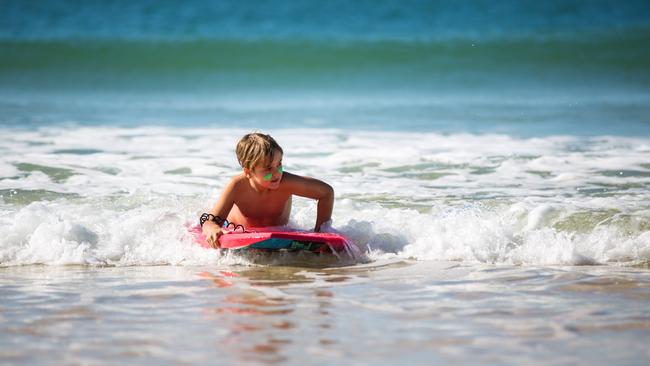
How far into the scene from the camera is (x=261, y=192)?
611cm

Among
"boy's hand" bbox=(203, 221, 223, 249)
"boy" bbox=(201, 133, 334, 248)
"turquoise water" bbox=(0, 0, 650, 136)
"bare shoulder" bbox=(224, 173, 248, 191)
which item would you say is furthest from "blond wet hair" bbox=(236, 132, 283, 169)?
"turquoise water" bbox=(0, 0, 650, 136)

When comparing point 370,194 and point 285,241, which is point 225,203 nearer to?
point 285,241

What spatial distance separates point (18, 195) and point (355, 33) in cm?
2584

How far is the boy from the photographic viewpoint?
19.1ft

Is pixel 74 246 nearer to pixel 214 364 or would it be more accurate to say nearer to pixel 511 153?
pixel 214 364

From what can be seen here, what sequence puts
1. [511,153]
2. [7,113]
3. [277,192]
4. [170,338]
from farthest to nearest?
[7,113] < [511,153] < [277,192] < [170,338]

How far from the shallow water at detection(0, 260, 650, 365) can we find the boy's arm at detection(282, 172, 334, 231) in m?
0.62

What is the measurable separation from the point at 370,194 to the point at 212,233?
263 centimetres

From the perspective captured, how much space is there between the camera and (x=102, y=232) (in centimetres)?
657

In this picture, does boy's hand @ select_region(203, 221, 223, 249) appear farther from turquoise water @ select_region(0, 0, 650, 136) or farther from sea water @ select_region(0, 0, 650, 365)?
turquoise water @ select_region(0, 0, 650, 136)

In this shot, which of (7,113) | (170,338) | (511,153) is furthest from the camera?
→ (7,113)

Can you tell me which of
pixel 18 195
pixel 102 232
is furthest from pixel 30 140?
pixel 102 232

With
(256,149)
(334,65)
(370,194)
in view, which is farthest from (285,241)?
(334,65)

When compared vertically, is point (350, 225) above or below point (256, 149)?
below
